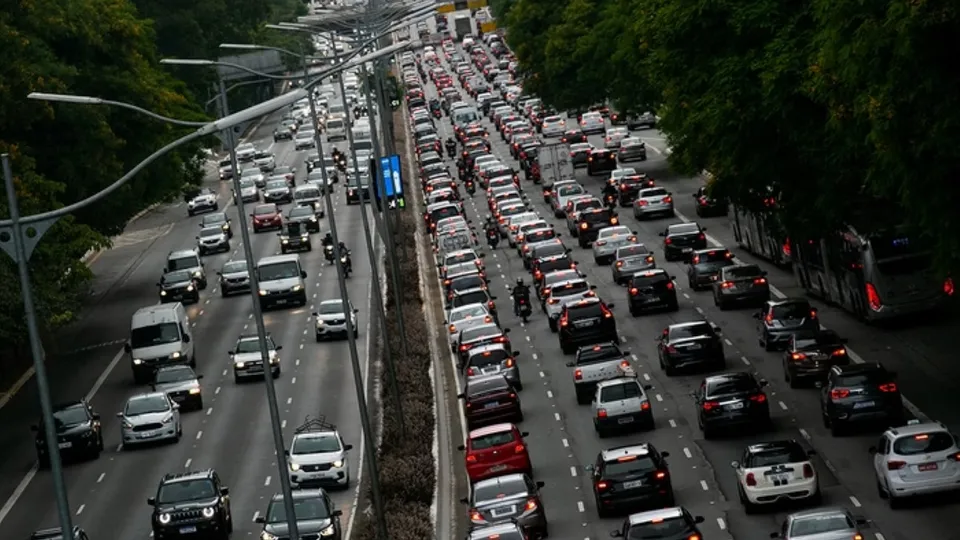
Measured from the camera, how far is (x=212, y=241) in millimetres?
93625

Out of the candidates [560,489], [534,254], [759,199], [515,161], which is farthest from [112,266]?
[560,489]

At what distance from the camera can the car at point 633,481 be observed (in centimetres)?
3753

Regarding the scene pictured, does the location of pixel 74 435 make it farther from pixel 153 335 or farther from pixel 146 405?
pixel 153 335

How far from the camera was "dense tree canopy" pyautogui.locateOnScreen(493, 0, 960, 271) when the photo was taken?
103ft

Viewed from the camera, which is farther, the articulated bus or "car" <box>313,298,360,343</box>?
"car" <box>313,298,360,343</box>

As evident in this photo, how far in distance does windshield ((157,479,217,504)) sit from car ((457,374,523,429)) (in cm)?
832

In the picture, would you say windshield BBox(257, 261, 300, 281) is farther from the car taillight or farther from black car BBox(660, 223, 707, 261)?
the car taillight

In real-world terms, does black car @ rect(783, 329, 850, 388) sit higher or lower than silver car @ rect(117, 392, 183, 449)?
higher

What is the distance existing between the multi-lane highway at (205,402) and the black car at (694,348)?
8102mm

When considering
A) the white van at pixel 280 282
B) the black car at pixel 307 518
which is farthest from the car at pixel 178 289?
the black car at pixel 307 518

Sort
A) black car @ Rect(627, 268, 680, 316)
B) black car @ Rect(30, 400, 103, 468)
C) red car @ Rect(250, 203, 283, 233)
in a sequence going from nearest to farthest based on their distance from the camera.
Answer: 1. black car @ Rect(30, 400, 103, 468)
2. black car @ Rect(627, 268, 680, 316)
3. red car @ Rect(250, 203, 283, 233)

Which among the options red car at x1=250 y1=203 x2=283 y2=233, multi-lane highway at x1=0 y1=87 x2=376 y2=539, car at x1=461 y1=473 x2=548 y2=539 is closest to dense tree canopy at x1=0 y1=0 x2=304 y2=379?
multi-lane highway at x1=0 y1=87 x2=376 y2=539

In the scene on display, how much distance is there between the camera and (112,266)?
9331 cm

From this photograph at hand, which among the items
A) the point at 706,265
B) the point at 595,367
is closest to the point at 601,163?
the point at 706,265
